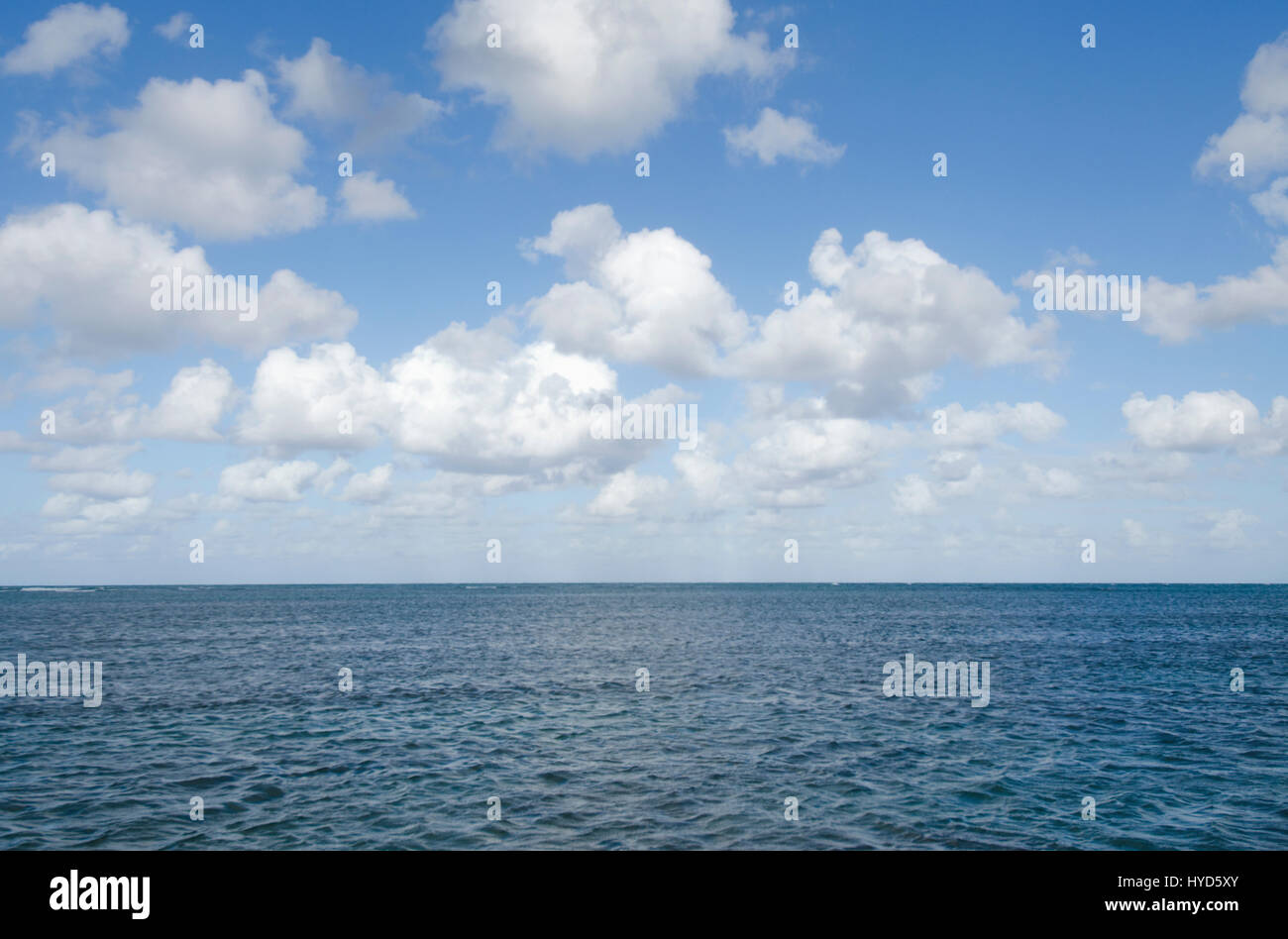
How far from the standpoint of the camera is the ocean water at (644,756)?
21.2m

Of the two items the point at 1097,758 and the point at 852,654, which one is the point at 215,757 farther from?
the point at 852,654

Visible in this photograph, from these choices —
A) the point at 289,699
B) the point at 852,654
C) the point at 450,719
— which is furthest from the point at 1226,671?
the point at 289,699

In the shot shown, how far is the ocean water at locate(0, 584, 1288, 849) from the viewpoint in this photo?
2116 centimetres

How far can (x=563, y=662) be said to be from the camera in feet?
198

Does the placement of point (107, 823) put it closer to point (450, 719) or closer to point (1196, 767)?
Answer: point (450, 719)

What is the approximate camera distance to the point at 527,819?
72.0 ft

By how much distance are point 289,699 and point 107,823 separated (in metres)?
21.4

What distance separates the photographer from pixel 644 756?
1142 inches

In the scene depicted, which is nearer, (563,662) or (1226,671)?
(1226,671)
